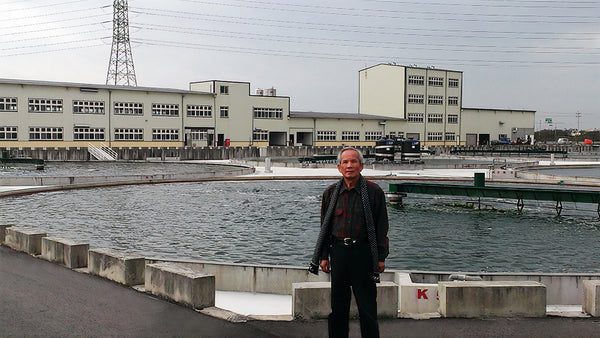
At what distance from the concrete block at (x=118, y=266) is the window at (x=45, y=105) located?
2588 inches

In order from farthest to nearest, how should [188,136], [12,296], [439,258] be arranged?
[188,136]
[439,258]
[12,296]

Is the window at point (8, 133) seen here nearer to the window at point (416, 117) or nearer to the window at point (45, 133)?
the window at point (45, 133)

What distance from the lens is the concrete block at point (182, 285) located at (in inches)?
332

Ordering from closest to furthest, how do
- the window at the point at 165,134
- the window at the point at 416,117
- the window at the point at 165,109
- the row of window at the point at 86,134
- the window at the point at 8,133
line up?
the window at the point at 8,133 → the row of window at the point at 86,134 → the window at the point at 165,134 → the window at the point at 165,109 → the window at the point at 416,117

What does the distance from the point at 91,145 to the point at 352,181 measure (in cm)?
7055

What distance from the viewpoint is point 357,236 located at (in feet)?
20.6

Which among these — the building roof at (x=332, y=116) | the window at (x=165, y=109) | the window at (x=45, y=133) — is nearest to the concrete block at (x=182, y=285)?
the window at (x=45, y=133)

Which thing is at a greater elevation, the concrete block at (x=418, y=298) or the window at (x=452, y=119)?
the window at (x=452, y=119)

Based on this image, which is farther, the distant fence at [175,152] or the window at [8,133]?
the window at [8,133]

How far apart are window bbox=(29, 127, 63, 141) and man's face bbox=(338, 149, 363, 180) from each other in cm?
7071

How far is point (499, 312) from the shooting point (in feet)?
26.5

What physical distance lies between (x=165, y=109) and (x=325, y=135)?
2632cm

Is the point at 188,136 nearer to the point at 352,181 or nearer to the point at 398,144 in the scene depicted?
the point at 398,144

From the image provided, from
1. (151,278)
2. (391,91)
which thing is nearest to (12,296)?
(151,278)
